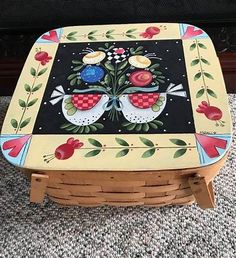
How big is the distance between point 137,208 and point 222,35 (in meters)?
0.62

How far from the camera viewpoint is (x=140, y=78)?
850 millimetres

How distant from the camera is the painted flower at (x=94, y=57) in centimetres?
91

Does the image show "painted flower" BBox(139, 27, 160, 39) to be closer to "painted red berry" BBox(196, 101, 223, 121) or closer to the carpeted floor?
"painted red berry" BBox(196, 101, 223, 121)

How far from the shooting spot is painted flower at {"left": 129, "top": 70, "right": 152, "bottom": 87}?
0.84 m

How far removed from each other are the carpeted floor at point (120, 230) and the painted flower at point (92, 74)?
0.34 m

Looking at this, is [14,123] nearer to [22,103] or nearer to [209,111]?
[22,103]

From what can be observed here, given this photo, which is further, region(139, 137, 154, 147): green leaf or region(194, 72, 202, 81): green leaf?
region(194, 72, 202, 81): green leaf

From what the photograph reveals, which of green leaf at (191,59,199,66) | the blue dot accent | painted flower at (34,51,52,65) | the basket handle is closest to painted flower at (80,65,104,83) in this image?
the blue dot accent

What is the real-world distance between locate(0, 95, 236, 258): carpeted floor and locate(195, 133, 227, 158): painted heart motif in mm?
300

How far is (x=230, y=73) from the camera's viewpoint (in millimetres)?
1225

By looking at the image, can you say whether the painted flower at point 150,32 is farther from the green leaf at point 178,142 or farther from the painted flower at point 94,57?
the green leaf at point 178,142

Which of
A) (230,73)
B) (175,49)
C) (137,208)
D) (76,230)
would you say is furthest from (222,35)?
(76,230)

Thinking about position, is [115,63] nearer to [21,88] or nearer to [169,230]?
[21,88]

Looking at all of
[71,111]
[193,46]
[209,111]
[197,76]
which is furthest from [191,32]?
[71,111]
